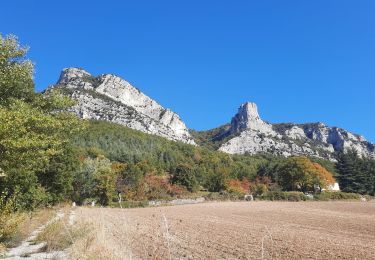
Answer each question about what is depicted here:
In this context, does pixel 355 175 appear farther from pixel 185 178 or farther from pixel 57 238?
pixel 57 238

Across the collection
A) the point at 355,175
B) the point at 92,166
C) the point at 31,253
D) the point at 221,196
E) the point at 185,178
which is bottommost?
the point at 31,253

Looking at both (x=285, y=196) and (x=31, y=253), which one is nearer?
(x=31, y=253)

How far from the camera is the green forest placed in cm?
1471

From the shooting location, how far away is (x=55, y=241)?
41.2ft

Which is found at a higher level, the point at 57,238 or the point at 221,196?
the point at 221,196

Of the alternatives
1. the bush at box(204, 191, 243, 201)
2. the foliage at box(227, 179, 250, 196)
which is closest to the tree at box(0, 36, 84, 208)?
the bush at box(204, 191, 243, 201)

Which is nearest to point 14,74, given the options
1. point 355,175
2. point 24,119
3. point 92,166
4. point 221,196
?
point 24,119

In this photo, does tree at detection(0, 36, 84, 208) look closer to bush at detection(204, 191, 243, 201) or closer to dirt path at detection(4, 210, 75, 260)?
dirt path at detection(4, 210, 75, 260)

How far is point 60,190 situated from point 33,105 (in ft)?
89.8

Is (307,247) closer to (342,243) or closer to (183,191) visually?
(342,243)

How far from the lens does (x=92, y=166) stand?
7250 centimetres

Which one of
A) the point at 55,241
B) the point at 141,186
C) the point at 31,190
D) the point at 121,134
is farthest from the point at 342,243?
the point at 121,134

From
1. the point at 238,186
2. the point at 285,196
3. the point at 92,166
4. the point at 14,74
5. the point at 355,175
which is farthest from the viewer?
the point at 238,186

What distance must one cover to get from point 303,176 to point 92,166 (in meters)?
59.8
